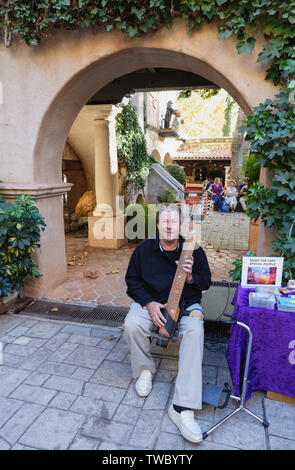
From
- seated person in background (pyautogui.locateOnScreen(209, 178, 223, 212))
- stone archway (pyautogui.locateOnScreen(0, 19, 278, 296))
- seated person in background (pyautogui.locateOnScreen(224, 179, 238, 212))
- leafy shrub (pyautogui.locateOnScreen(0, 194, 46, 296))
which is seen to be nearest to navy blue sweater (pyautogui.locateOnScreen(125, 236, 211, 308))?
leafy shrub (pyautogui.locateOnScreen(0, 194, 46, 296))

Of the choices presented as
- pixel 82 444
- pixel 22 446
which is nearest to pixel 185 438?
pixel 82 444

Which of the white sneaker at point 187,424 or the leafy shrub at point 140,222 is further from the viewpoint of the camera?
the leafy shrub at point 140,222

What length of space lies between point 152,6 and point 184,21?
42cm

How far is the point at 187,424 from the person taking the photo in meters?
2.11

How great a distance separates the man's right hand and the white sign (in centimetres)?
70

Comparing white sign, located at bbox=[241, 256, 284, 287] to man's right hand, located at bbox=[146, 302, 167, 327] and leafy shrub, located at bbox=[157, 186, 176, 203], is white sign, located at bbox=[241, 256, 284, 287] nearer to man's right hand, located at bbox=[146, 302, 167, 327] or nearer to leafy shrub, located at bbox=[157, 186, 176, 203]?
man's right hand, located at bbox=[146, 302, 167, 327]

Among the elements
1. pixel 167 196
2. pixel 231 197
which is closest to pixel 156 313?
pixel 167 196

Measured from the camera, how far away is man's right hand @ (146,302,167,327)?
2.44m

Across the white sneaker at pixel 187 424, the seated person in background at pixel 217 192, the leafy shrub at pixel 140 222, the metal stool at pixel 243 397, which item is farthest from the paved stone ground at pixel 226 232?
the white sneaker at pixel 187 424

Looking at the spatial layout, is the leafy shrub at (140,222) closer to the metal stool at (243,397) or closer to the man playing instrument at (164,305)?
the man playing instrument at (164,305)

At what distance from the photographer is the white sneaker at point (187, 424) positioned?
6.72 feet

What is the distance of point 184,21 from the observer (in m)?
3.19

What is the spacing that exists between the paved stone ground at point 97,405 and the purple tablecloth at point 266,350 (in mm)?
194
